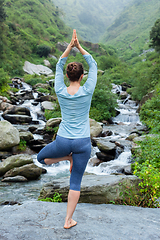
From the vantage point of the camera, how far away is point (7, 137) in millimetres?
9305

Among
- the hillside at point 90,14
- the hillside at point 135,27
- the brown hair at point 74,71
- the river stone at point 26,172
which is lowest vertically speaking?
the river stone at point 26,172

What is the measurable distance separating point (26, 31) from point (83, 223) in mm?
62237

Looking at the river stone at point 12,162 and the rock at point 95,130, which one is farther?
the rock at point 95,130

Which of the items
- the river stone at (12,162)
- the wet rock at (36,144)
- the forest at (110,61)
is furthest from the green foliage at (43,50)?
the river stone at (12,162)

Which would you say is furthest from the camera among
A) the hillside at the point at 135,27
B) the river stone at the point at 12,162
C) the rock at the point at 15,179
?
the hillside at the point at 135,27

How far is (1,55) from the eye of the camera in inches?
1201

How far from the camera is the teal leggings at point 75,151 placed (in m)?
2.38

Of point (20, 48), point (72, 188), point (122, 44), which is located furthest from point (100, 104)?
point (122, 44)

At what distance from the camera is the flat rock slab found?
233 cm

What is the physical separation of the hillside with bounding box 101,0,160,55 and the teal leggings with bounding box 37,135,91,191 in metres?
74.9

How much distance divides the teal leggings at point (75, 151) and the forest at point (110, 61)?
182cm

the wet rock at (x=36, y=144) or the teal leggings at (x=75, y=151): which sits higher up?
the teal leggings at (x=75, y=151)

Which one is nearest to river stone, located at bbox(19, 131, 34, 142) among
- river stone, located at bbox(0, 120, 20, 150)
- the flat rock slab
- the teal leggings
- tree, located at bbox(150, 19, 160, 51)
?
river stone, located at bbox(0, 120, 20, 150)

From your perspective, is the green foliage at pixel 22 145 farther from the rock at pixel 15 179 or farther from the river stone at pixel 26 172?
the rock at pixel 15 179
